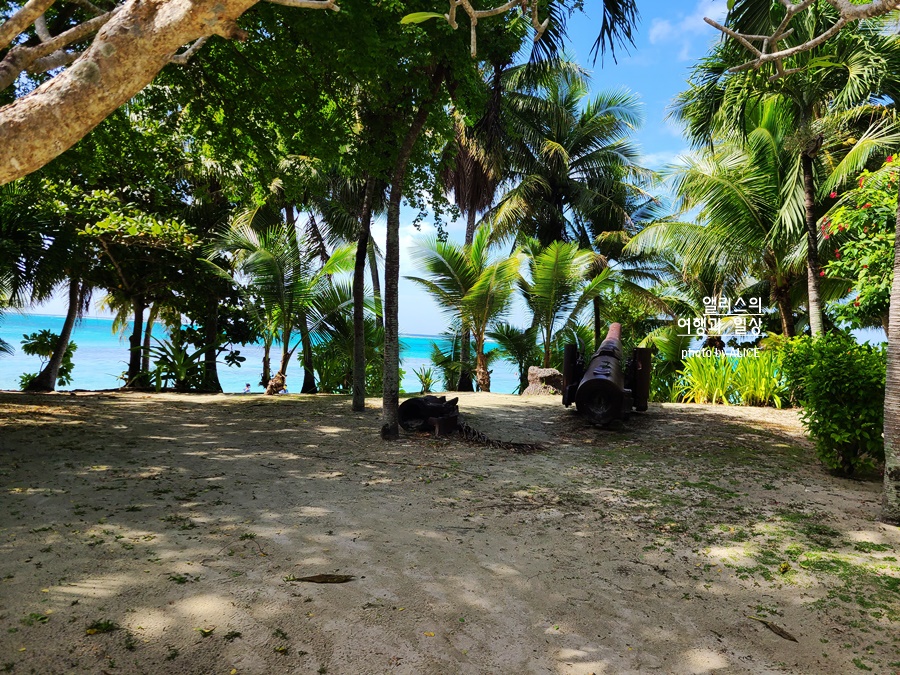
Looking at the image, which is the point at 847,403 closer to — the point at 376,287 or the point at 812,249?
the point at 812,249

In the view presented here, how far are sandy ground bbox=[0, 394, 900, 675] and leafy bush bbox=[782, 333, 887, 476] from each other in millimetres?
305

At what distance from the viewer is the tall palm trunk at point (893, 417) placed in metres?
4.35

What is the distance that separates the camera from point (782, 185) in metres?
12.8

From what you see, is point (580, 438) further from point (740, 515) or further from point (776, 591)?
point (776, 591)

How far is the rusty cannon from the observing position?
8.22 meters

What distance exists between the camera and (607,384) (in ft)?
26.6

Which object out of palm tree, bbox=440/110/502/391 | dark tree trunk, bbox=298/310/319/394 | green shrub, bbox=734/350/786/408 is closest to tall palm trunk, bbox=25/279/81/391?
dark tree trunk, bbox=298/310/319/394

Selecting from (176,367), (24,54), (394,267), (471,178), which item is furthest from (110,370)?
(24,54)

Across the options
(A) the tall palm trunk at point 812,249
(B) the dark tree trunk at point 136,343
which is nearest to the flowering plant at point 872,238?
(A) the tall palm trunk at point 812,249

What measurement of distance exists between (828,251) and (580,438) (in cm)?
792

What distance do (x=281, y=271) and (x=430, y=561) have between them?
31.3 ft

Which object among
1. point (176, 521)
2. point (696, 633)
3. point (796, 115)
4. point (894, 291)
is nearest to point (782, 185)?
point (796, 115)

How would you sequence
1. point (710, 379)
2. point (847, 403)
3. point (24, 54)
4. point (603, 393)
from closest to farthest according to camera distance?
point (24, 54) < point (847, 403) < point (603, 393) < point (710, 379)

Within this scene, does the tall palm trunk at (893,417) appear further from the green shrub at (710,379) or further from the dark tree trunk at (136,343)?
the dark tree trunk at (136,343)
